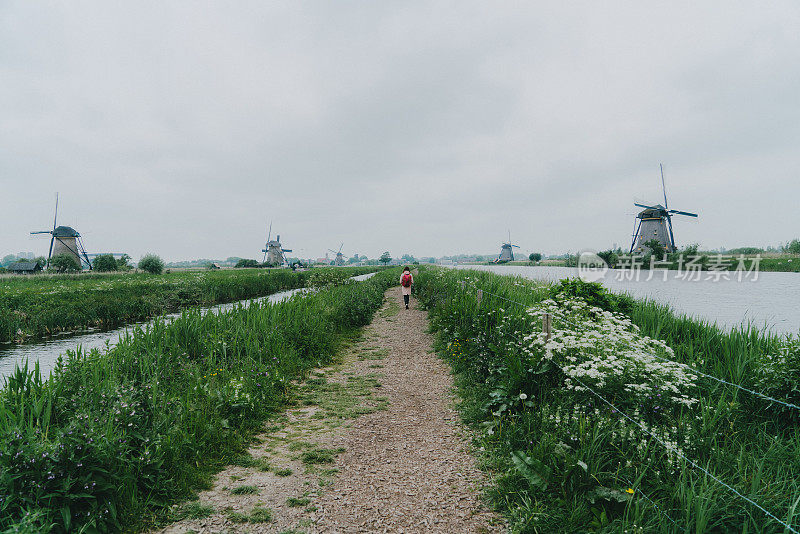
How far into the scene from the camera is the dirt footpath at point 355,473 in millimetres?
3236

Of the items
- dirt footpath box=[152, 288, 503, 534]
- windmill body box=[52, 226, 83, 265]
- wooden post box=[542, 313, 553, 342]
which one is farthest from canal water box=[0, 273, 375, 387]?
windmill body box=[52, 226, 83, 265]

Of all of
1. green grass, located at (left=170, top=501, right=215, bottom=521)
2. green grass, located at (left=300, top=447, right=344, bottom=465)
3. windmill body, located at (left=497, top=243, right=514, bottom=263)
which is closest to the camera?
green grass, located at (left=170, top=501, right=215, bottom=521)

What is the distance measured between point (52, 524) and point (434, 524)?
2888 mm

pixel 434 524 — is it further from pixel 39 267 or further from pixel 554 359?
pixel 39 267

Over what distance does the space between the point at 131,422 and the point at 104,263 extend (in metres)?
64.3

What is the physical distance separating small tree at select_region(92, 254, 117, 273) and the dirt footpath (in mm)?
62323

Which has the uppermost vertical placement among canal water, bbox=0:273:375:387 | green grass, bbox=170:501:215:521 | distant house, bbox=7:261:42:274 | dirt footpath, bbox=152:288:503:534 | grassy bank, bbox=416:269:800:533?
distant house, bbox=7:261:42:274

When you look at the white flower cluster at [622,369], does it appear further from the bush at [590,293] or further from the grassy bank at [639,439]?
the bush at [590,293]

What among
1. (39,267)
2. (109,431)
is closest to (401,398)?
(109,431)

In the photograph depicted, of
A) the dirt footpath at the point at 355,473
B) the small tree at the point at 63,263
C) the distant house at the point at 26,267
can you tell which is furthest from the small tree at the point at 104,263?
the dirt footpath at the point at 355,473

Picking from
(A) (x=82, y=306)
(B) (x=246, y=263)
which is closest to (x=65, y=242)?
(B) (x=246, y=263)

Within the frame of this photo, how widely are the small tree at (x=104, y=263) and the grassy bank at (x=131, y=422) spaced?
6029cm

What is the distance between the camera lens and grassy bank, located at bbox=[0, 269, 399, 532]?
108 inches

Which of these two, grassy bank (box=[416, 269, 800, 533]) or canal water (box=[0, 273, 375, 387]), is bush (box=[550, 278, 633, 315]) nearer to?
grassy bank (box=[416, 269, 800, 533])
